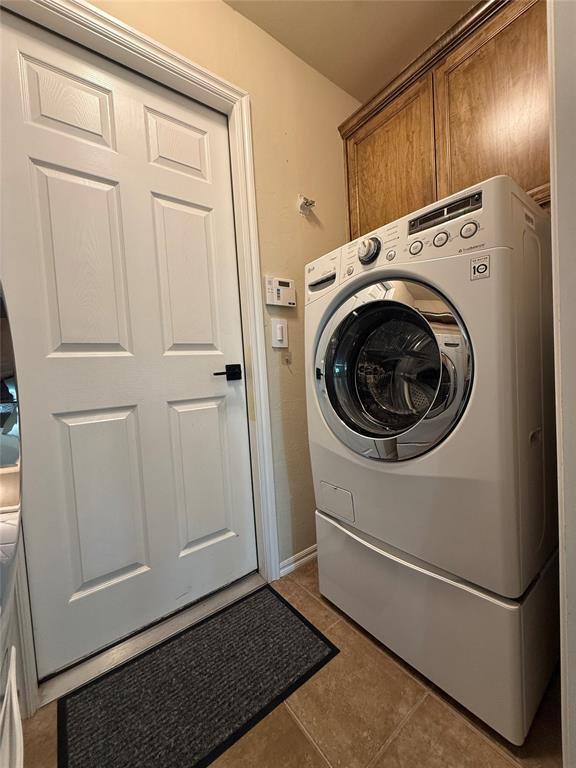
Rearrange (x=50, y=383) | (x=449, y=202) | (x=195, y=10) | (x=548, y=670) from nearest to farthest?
1. (x=449, y=202)
2. (x=548, y=670)
3. (x=50, y=383)
4. (x=195, y=10)

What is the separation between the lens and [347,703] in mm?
796

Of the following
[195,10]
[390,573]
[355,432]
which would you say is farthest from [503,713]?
[195,10]

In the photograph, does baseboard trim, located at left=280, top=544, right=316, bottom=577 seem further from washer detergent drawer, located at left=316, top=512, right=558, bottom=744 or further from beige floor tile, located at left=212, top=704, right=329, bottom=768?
beige floor tile, located at left=212, top=704, right=329, bottom=768

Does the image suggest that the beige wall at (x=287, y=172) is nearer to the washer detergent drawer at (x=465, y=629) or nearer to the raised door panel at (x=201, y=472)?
the raised door panel at (x=201, y=472)

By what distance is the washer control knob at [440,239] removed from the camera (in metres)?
0.66

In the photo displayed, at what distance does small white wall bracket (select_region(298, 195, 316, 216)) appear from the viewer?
133cm

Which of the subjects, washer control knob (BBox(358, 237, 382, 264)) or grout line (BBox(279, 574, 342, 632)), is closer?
washer control knob (BBox(358, 237, 382, 264))

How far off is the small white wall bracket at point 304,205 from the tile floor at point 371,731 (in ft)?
5.43

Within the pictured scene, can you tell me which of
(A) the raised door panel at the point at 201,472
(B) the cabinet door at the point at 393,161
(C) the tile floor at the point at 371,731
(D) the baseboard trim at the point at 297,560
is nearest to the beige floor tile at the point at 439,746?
(C) the tile floor at the point at 371,731

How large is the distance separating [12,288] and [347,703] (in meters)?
1.44

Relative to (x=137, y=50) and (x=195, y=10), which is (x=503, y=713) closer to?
(x=137, y=50)

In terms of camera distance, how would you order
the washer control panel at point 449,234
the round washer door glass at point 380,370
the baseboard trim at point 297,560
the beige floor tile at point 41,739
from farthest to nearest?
the baseboard trim at point 297,560, the round washer door glass at point 380,370, the beige floor tile at point 41,739, the washer control panel at point 449,234

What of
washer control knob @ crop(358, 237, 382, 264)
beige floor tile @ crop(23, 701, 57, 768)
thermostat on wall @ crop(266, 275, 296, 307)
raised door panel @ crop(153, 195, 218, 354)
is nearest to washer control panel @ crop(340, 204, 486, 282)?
washer control knob @ crop(358, 237, 382, 264)

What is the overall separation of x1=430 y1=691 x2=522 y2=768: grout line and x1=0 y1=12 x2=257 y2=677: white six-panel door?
2.54 ft
